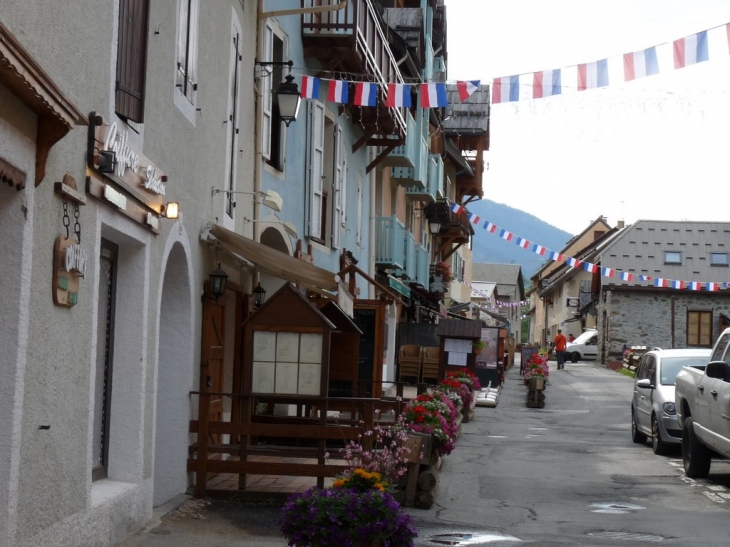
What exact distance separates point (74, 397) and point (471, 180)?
4309 cm

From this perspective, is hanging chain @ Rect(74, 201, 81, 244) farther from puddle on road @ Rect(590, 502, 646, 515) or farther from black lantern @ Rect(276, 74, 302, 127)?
black lantern @ Rect(276, 74, 302, 127)

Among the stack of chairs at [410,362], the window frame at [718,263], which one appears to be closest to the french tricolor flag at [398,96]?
the stack of chairs at [410,362]

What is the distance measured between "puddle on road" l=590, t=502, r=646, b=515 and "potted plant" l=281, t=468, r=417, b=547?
4879 mm

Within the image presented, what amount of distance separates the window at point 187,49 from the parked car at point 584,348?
2082 inches

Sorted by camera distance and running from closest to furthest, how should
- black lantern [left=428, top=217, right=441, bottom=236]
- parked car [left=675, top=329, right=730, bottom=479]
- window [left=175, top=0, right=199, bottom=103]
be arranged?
window [left=175, top=0, right=199, bottom=103]
parked car [left=675, top=329, right=730, bottom=479]
black lantern [left=428, top=217, right=441, bottom=236]

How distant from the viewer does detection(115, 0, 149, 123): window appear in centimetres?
822

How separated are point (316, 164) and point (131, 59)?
337 inches

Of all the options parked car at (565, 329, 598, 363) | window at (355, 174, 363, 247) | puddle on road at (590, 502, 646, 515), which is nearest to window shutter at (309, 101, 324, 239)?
window at (355, 174, 363, 247)

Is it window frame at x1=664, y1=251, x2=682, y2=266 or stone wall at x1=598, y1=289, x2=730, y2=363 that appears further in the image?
window frame at x1=664, y1=251, x2=682, y2=266

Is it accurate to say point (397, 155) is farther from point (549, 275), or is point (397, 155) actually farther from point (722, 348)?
point (549, 275)

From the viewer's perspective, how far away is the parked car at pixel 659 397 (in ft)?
55.4

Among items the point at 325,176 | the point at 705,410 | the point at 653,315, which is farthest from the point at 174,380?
the point at 653,315

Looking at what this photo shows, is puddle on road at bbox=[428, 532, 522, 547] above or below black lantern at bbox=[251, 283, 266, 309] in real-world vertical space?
below

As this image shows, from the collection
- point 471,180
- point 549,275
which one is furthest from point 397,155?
point 549,275
